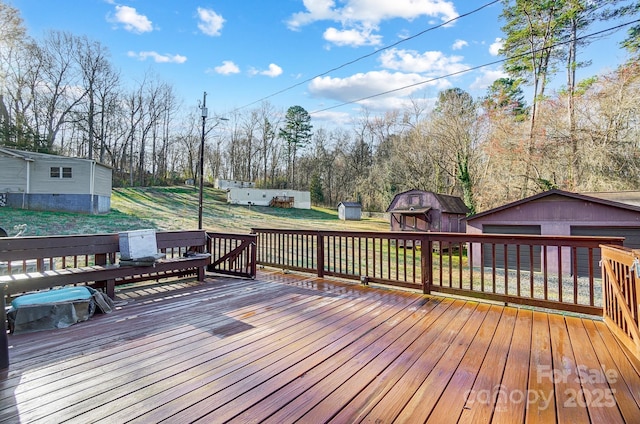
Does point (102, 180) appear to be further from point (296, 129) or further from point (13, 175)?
point (296, 129)

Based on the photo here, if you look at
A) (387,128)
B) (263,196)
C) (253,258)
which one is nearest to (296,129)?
(263,196)

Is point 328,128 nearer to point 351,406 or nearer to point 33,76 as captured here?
point 33,76

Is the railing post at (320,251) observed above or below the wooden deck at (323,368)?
above

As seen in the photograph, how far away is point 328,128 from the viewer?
32594mm

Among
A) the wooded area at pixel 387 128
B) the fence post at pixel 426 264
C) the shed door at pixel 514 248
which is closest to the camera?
the fence post at pixel 426 264

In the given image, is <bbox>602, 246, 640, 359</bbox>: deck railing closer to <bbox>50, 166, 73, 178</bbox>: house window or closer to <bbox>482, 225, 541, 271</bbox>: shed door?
<bbox>482, 225, 541, 271</bbox>: shed door

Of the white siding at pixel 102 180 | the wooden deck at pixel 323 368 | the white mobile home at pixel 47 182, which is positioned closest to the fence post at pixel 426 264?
the wooden deck at pixel 323 368

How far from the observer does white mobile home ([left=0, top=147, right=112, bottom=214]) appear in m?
15.5

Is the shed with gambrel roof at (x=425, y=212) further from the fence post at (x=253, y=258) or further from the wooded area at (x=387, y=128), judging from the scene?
the fence post at (x=253, y=258)

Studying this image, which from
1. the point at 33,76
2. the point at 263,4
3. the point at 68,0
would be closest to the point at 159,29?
the point at 68,0

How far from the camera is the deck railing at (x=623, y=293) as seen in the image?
2098mm

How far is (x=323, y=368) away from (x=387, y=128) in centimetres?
2728

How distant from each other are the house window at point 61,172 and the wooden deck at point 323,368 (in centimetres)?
1724

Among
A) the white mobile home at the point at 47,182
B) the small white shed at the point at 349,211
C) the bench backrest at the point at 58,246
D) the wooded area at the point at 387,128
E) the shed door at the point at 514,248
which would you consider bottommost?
the shed door at the point at 514,248
